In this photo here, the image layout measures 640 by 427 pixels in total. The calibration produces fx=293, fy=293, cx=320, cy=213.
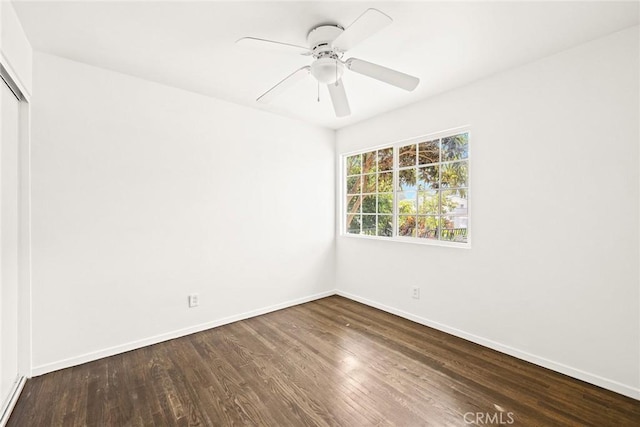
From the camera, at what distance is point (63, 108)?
7.43 ft

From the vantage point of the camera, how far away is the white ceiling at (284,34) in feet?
5.68

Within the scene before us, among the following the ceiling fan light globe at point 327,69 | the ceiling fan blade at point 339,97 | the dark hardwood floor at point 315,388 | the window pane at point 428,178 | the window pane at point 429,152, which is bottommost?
the dark hardwood floor at point 315,388

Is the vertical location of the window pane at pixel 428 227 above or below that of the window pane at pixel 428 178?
below

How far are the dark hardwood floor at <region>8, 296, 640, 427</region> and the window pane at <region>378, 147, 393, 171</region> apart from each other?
1.94 m

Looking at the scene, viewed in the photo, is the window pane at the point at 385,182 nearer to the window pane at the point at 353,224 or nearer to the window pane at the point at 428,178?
the window pane at the point at 428,178

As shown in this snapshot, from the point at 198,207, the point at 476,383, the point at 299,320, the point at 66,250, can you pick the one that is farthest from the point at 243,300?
the point at 476,383

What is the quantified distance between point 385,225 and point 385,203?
0.27m

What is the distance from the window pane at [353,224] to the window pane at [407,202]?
705 millimetres

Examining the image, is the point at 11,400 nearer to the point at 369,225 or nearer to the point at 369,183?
the point at 369,225

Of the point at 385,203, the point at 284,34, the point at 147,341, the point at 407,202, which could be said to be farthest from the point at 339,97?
the point at 147,341

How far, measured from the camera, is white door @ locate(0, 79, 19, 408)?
70.8 inches

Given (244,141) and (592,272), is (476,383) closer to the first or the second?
(592,272)

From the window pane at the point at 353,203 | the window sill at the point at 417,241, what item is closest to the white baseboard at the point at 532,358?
the window sill at the point at 417,241

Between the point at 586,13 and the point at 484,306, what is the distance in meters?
2.24
